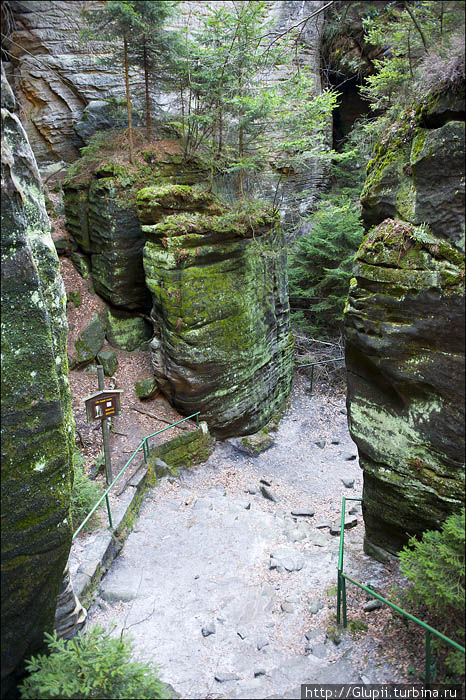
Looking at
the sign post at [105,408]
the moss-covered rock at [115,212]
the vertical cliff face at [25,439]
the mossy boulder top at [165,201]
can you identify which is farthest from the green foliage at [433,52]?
the moss-covered rock at [115,212]

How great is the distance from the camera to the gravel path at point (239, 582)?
485 cm

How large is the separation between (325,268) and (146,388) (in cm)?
699

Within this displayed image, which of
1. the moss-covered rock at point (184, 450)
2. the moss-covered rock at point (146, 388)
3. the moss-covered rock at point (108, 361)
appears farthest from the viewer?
the moss-covered rock at point (108, 361)

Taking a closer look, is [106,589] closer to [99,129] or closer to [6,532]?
[6,532]

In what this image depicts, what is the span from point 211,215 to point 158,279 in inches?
85.1

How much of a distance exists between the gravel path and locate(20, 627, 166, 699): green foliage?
1.01m

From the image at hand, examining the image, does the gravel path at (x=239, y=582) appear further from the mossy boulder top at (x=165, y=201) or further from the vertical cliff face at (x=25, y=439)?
the mossy boulder top at (x=165, y=201)

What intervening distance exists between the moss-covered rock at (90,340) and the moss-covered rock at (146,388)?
1.51 meters

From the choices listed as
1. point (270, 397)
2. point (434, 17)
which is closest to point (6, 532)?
point (434, 17)

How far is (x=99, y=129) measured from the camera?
48.6 ft

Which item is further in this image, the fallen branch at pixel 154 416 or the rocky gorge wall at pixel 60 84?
the rocky gorge wall at pixel 60 84

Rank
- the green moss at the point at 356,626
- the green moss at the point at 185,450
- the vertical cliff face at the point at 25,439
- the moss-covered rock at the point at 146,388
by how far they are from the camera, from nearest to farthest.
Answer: the vertical cliff face at the point at 25,439 → the green moss at the point at 356,626 → the green moss at the point at 185,450 → the moss-covered rock at the point at 146,388

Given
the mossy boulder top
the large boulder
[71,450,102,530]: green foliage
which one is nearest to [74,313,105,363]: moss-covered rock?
the large boulder

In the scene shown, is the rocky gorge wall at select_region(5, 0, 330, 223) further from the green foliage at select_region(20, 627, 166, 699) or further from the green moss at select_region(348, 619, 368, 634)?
the green foliage at select_region(20, 627, 166, 699)
